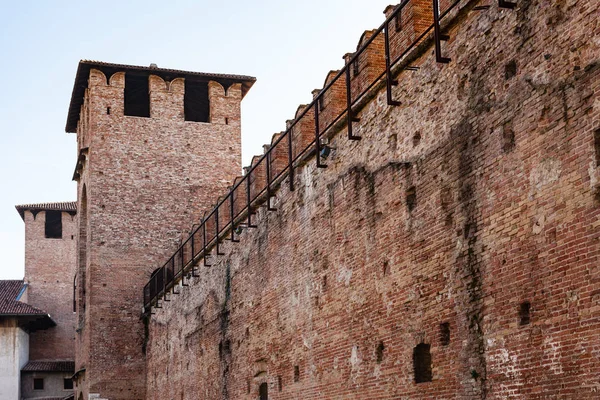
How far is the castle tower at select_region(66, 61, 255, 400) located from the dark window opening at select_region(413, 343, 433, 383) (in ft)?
49.6

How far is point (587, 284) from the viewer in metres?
6.27

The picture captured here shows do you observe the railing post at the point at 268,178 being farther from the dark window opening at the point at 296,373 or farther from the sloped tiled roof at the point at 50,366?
the sloped tiled roof at the point at 50,366

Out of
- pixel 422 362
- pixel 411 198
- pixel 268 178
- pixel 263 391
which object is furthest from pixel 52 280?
pixel 422 362

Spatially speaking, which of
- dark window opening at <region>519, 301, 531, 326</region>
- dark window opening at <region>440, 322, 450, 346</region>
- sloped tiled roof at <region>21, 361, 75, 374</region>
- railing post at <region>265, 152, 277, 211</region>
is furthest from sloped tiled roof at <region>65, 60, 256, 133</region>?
dark window opening at <region>519, 301, 531, 326</region>

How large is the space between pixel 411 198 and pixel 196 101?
16992 millimetres

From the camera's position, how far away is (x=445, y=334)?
8102mm

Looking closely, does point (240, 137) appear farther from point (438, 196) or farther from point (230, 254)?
point (438, 196)

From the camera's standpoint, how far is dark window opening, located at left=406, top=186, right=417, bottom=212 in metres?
8.88

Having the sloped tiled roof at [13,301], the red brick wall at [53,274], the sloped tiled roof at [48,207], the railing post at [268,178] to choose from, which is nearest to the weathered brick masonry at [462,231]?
the railing post at [268,178]

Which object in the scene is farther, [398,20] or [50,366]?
[50,366]

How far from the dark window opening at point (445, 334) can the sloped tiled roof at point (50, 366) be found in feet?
92.5

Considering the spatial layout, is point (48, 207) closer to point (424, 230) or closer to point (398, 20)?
point (398, 20)

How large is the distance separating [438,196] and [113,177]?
1609 centimetres

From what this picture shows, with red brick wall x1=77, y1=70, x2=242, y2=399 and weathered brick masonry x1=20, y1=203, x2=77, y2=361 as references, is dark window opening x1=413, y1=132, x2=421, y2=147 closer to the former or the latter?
red brick wall x1=77, y1=70, x2=242, y2=399
